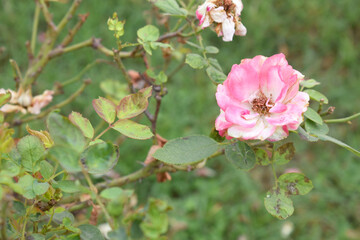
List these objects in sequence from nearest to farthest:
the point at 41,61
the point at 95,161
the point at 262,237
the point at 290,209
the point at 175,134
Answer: the point at 95,161, the point at 290,209, the point at 41,61, the point at 262,237, the point at 175,134

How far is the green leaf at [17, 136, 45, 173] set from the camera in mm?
604

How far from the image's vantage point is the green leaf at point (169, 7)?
2.63ft

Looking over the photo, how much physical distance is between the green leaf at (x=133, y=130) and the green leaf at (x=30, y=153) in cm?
13

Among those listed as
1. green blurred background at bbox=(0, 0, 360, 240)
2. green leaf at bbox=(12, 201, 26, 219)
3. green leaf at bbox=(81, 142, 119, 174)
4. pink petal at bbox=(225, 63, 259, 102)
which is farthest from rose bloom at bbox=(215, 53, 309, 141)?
green blurred background at bbox=(0, 0, 360, 240)

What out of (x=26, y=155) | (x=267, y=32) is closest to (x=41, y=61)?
(x=26, y=155)

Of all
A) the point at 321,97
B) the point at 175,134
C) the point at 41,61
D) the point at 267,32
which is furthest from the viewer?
the point at 267,32

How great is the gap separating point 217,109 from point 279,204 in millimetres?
1647

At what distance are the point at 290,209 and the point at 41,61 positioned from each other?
74cm

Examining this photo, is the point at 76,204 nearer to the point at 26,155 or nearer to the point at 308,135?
the point at 26,155

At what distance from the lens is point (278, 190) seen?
0.72 metres

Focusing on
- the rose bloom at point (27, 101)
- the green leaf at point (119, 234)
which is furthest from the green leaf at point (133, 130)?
the rose bloom at point (27, 101)

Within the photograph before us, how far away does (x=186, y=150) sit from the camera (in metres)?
0.69

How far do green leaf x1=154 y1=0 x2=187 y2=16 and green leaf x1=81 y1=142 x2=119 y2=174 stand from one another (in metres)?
0.36

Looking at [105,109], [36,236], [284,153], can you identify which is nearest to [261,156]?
[284,153]
